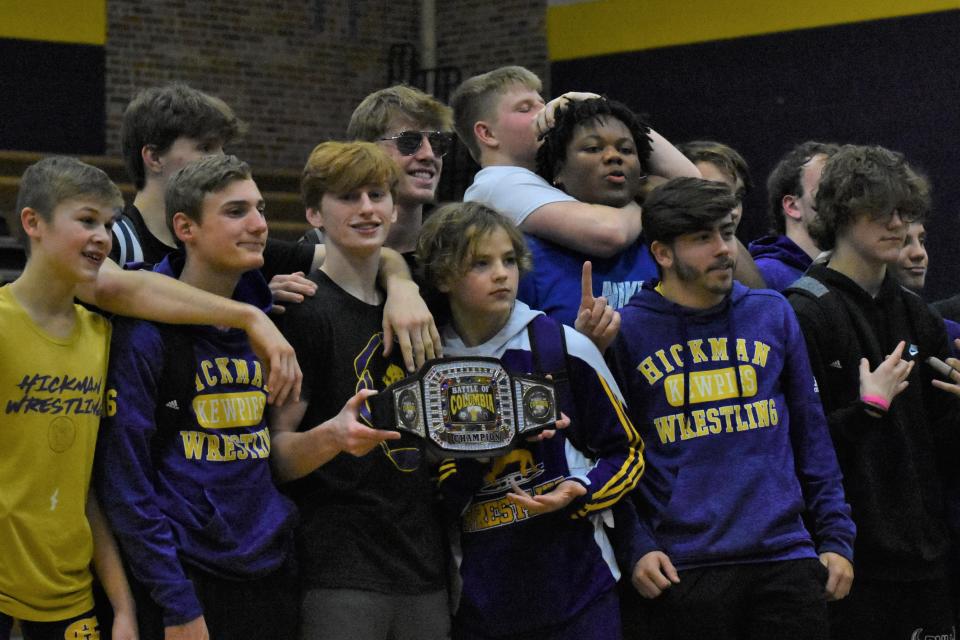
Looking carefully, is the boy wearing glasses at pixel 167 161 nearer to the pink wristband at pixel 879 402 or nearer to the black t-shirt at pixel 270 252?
the black t-shirt at pixel 270 252

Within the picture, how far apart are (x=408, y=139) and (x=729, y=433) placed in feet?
4.52

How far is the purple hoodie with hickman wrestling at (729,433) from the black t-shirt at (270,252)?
0.92 m

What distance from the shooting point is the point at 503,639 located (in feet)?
9.90

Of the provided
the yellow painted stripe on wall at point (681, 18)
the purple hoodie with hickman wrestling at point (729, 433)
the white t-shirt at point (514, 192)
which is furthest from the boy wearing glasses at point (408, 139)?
the yellow painted stripe on wall at point (681, 18)

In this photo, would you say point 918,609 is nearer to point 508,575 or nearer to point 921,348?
point 921,348

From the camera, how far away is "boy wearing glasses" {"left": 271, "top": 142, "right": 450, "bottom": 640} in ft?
9.55

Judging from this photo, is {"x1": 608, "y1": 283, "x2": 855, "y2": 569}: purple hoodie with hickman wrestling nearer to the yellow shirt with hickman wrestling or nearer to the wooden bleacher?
the yellow shirt with hickman wrestling

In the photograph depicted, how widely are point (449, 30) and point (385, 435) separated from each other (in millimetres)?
10169

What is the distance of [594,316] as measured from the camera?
124 inches

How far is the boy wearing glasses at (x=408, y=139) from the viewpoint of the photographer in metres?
3.70

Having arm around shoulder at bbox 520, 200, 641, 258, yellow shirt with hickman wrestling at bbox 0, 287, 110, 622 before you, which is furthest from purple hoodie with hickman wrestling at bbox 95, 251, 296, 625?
arm around shoulder at bbox 520, 200, 641, 258

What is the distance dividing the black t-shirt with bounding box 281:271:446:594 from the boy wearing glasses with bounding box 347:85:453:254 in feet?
2.16

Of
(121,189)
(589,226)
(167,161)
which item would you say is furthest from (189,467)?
(121,189)

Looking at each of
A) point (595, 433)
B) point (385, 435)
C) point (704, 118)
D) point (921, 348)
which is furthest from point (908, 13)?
point (385, 435)
